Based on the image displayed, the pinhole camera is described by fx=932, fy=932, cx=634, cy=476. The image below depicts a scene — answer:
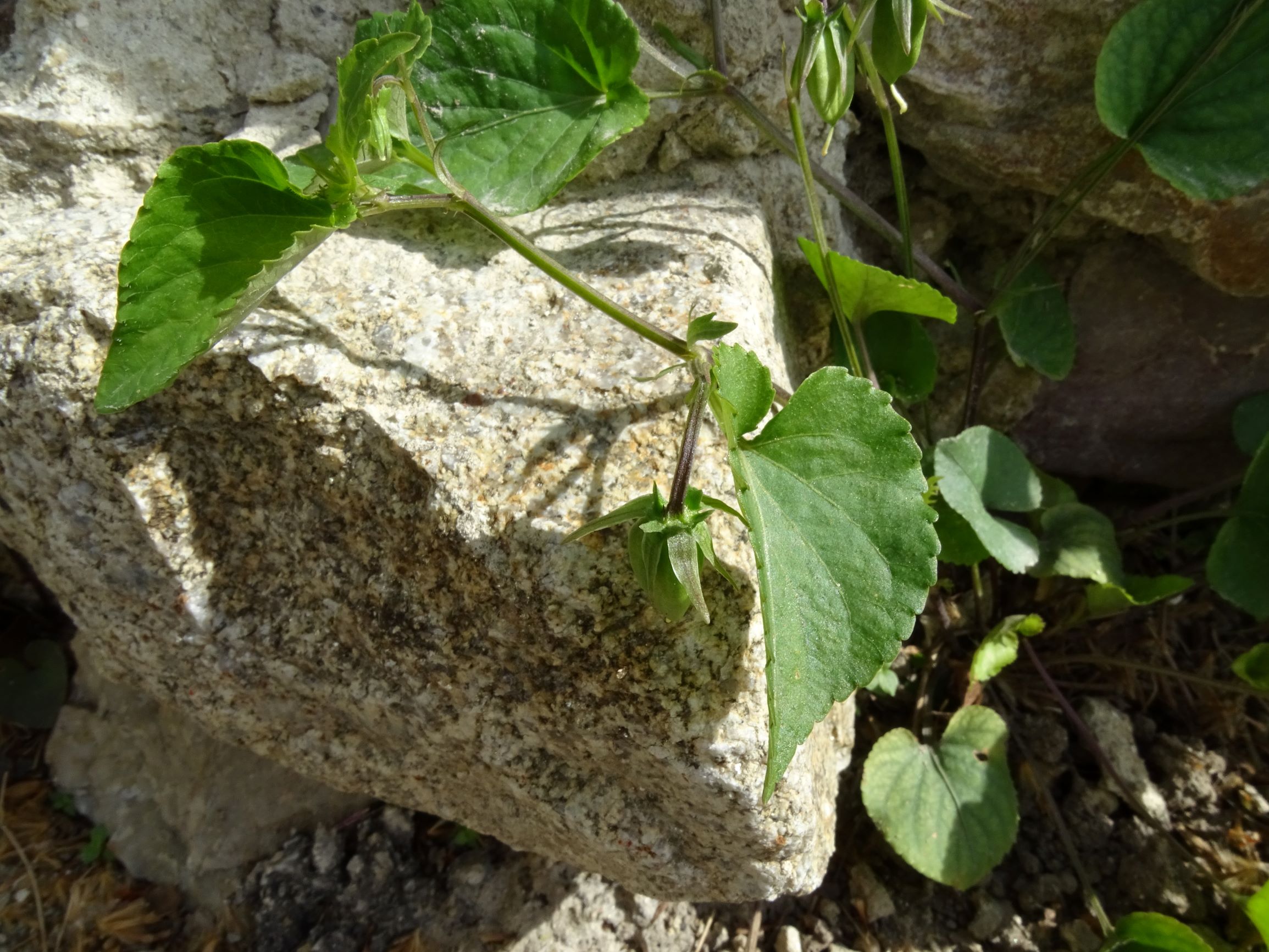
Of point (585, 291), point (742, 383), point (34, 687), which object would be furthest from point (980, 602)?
point (34, 687)

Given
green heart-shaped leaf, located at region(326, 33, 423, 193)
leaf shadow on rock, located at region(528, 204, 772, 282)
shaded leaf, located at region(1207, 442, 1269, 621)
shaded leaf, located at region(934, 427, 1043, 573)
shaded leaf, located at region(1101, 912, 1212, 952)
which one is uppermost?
green heart-shaped leaf, located at region(326, 33, 423, 193)

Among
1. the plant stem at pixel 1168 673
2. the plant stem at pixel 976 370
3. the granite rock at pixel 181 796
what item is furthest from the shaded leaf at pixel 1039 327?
the granite rock at pixel 181 796

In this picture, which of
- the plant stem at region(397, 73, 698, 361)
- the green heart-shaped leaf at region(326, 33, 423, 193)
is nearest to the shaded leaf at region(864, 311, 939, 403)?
the plant stem at region(397, 73, 698, 361)

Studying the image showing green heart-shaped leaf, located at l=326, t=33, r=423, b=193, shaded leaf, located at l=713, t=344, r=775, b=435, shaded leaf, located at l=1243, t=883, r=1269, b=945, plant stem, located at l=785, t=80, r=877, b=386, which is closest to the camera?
green heart-shaped leaf, located at l=326, t=33, r=423, b=193

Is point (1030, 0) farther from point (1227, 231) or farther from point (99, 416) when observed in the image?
point (99, 416)

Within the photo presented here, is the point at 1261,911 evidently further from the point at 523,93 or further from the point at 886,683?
the point at 523,93

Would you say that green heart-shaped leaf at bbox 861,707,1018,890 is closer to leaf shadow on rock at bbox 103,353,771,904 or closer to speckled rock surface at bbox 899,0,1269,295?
leaf shadow on rock at bbox 103,353,771,904
